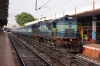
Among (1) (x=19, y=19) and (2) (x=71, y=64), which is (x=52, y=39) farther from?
(1) (x=19, y=19)

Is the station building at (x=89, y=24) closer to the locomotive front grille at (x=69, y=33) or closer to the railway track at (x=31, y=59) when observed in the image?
the locomotive front grille at (x=69, y=33)

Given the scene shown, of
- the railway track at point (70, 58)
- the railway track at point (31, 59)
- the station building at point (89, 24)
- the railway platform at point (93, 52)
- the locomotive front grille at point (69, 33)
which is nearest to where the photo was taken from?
the railway track at point (70, 58)

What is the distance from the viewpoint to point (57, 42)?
1853cm

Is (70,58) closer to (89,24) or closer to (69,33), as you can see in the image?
(69,33)

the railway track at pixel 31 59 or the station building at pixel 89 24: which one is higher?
the station building at pixel 89 24

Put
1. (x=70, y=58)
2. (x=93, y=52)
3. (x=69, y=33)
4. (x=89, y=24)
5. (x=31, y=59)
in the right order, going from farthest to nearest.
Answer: (x=89, y=24) → (x=69, y=33) → (x=93, y=52) → (x=31, y=59) → (x=70, y=58)

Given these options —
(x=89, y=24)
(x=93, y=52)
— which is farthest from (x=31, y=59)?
(x=89, y=24)

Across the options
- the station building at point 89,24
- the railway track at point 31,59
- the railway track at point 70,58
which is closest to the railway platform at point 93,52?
the railway track at point 70,58

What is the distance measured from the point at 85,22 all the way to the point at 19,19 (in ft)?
307

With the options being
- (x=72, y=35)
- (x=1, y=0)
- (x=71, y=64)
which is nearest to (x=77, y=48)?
(x=72, y=35)

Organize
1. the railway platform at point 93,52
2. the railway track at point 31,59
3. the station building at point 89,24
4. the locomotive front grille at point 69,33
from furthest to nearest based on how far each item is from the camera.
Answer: the station building at point 89,24
the locomotive front grille at point 69,33
the railway platform at point 93,52
the railway track at point 31,59

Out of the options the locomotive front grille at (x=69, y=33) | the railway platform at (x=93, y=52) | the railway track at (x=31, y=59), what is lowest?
the railway track at (x=31, y=59)

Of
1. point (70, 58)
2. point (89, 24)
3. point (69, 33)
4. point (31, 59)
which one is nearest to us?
point (70, 58)

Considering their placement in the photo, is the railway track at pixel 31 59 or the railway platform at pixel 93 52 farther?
the railway platform at pixel 93 52
